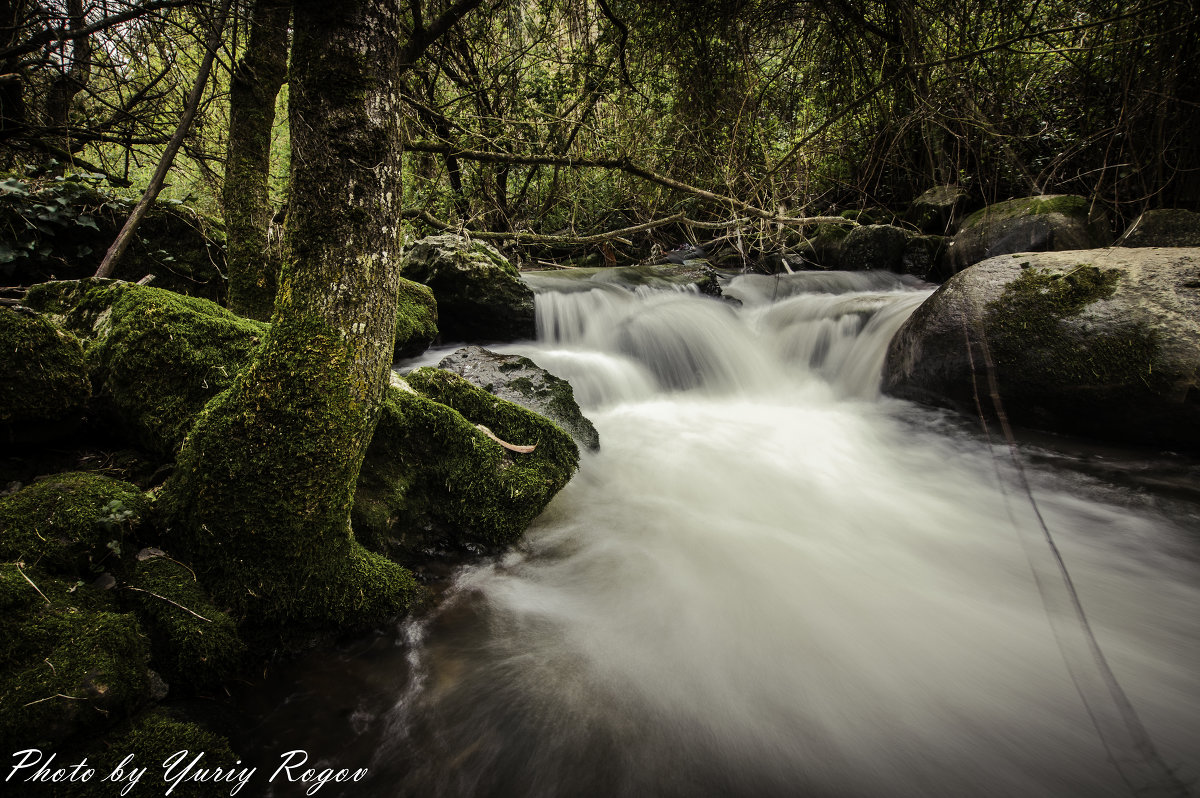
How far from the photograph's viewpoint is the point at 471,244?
6.53 meters

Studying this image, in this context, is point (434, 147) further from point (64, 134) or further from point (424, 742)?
point (424, 742)

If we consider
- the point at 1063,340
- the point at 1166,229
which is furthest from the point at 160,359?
the point at 1166,229

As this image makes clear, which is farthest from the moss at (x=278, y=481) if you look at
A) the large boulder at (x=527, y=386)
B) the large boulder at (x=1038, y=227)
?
the large boulder at (x=1038, y=227)

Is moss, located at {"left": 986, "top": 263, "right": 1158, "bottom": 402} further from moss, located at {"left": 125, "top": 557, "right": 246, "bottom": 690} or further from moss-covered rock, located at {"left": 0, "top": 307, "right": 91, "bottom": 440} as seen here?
moss-covered rock, located at {"left": 0, "top": 307, "right": 91, "bottom": 440}

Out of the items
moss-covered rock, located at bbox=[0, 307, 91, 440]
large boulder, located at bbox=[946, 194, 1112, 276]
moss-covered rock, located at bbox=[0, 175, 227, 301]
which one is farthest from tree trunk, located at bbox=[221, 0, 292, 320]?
large boulder, located at bbox=[946, 194, 1112, 276]

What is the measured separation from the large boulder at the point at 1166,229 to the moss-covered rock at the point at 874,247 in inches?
120

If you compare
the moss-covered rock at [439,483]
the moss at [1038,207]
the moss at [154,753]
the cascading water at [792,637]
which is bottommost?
the cascading water at [792,637]

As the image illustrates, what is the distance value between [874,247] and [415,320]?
24.7 ft

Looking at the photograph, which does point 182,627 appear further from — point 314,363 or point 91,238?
point 91,238

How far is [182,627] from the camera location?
1725mm

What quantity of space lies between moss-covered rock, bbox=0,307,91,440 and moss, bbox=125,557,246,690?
98 cm

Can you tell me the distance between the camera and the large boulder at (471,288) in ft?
20.5

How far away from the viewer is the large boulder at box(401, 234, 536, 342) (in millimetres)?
6234

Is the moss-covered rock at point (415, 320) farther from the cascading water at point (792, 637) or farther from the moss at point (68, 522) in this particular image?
the moss at point (68, 522)
